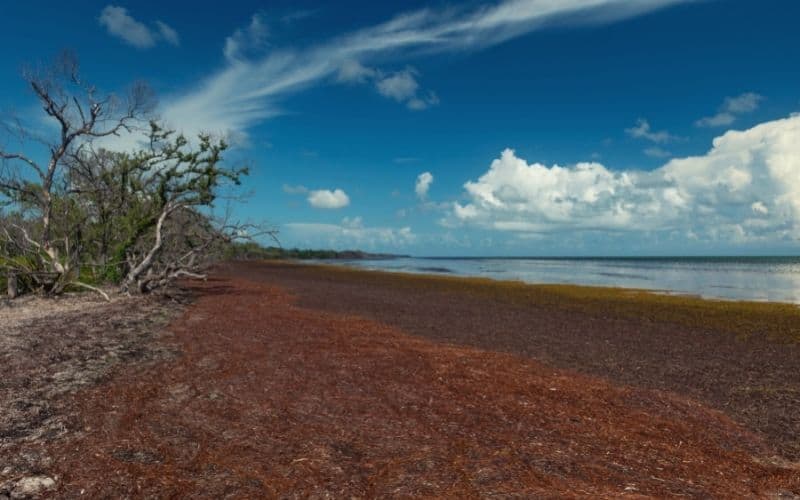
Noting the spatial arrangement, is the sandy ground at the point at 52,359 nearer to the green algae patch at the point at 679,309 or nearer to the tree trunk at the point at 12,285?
the tree trunk at the point at 12,285

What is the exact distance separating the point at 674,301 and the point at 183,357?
82.0 feet

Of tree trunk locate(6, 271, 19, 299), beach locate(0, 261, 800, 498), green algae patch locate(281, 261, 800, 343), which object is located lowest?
beach locate(0, 261, 800, 498)

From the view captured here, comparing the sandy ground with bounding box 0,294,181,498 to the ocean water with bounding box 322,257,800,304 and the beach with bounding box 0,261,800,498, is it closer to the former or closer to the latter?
the beach with bounding box 0,261,800,498

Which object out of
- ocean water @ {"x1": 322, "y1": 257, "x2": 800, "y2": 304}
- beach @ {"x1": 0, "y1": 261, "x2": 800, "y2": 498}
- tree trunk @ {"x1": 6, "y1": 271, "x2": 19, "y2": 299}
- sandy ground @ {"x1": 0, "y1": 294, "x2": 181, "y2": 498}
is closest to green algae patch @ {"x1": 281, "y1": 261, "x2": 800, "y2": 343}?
beach @ {"x1": 0, "y1": 261, "x2": 800, "y2": 498}

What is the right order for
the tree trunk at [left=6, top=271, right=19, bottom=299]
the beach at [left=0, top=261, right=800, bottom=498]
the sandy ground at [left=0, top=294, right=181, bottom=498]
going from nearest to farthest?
the beach at [left=0, top=261, right=800, bottom=498] < the sandy ground at [left=0, top=294, right=181, bottom=498] < the tree trunk at [left=6, top=271, right=19, bottom=299]

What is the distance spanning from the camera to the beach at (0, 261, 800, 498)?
17.3ft

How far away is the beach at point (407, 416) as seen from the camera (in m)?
5.28

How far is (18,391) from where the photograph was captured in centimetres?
756

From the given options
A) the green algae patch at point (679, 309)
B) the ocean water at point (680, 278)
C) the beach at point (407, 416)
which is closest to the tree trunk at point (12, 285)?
the beach at point (407, 416)

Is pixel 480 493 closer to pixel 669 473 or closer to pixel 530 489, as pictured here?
pixel 530 489

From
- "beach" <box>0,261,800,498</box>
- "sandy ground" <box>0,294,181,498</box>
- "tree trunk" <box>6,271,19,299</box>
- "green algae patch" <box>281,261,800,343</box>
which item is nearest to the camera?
"beach" <box>0,261,800,498</box>

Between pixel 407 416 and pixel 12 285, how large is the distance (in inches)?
729

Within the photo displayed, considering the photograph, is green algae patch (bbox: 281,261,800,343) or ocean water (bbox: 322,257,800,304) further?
ocean water (bbox: 322,257,800,304)

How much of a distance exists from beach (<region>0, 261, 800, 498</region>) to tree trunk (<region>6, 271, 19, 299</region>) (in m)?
5.04
